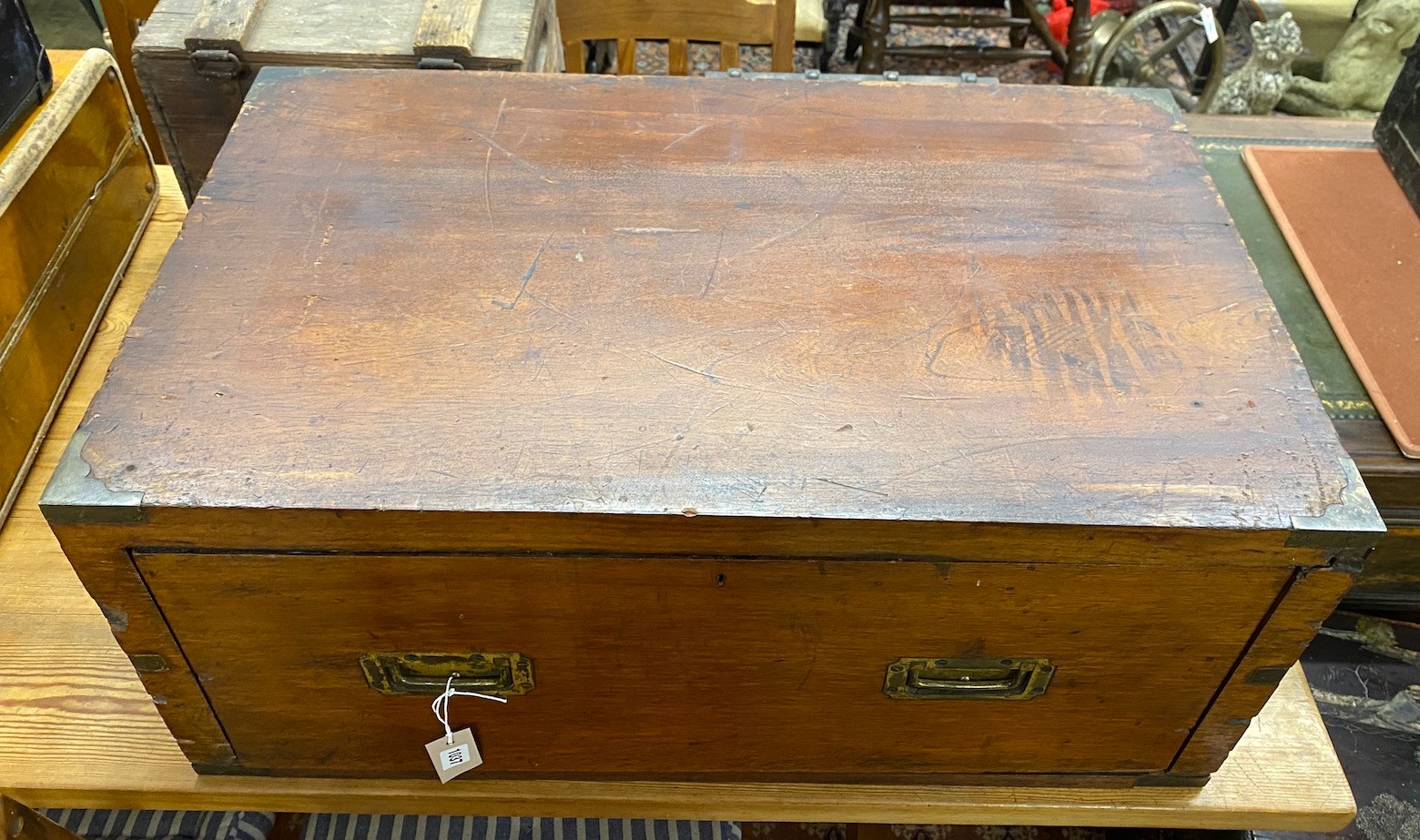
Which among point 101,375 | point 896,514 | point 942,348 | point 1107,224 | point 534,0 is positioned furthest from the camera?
point 534,0

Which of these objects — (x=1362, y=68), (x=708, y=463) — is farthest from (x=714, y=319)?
(x=1362, y=68)

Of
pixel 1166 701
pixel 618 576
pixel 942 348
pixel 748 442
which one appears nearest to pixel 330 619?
pixel 618 576

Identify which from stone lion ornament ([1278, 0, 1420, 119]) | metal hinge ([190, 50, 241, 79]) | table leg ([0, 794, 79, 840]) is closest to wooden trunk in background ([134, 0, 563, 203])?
metal hinge ([190, 50, 241, 79])

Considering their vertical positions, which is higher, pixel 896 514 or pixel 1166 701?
pixel 896 514

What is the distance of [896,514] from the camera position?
0.71 m

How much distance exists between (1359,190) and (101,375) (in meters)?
1.61

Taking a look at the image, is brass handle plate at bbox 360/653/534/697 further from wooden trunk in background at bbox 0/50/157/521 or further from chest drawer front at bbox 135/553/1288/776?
wooden trunk in background at bbox 0/50/157/521

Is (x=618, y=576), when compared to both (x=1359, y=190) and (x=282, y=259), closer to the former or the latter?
(x=282, y=259)

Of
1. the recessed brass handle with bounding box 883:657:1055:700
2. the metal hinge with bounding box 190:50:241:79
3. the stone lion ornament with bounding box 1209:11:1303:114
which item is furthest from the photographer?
the stone lion ornament with bounding box 1209:11:1303:114

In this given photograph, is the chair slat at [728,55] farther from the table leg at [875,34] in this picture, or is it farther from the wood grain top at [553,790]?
the wood grain top at [553,790]

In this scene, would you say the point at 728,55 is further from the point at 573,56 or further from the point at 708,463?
the point at 708,463

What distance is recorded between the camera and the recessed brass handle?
2.70ft

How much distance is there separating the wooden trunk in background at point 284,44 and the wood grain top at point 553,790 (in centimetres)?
68

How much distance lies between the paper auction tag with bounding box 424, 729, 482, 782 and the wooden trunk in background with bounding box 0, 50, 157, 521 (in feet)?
1.83
